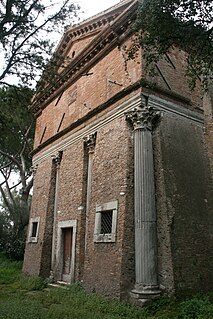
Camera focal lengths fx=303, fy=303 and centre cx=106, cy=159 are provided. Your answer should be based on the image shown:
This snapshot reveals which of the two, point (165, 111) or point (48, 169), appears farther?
point (48, 169)

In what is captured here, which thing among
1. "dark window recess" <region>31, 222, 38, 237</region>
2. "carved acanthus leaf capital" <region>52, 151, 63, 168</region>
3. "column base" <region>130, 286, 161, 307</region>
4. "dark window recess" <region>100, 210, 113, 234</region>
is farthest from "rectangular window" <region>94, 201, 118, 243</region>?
"dark window recess" <region>31, 222, 38, 237</region>

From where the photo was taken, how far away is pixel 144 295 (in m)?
7.18

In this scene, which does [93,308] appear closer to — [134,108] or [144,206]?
[144,206]

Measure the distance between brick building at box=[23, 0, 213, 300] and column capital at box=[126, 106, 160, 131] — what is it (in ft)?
0.10

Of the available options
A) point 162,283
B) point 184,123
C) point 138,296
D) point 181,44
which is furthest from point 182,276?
point 181,44

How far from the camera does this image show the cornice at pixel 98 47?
9.85 meters

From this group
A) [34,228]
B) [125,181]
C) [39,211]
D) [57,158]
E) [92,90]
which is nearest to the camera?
[125,181]

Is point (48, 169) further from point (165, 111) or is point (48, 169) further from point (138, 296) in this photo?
point (138, 296)

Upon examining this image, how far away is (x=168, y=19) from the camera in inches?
239

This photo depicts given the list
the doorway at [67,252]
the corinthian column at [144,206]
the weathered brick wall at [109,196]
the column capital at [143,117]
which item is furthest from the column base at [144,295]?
the column capital at [143,117]

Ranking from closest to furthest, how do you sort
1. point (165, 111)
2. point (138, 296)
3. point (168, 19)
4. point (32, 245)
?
point (168, 19) → point (138, 296) → point (165, 111) → point (32, 245)

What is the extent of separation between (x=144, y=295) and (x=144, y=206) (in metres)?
2.15

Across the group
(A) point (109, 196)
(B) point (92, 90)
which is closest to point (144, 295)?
(A) point (109, 196)

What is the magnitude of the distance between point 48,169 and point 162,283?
7.92 meters
